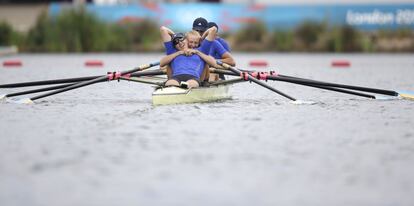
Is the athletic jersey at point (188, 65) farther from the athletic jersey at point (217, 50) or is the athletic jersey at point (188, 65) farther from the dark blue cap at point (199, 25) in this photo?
the dark blue cap at point (199, 25)

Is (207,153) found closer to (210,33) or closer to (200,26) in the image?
(210,33)

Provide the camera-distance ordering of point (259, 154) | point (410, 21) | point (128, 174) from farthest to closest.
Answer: point (410, 21) < point (259, 154) < point (128, 174)

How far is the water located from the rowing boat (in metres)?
0.22

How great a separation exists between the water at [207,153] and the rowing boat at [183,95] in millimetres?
217

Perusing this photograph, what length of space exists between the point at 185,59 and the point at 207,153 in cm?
520

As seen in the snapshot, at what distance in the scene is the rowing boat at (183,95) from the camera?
11.4 metres

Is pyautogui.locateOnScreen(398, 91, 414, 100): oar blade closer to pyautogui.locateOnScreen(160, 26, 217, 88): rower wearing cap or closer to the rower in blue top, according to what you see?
the rower in blue top

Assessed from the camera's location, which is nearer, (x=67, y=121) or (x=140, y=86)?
(x=67, y=121)

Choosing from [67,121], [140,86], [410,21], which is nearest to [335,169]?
[67,121]

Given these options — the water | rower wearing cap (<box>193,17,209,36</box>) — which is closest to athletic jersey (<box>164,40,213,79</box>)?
the water

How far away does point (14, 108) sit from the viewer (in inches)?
447

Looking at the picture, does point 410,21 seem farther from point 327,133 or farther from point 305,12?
point 327,133

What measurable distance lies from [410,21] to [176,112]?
24431mm

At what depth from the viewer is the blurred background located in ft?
110
